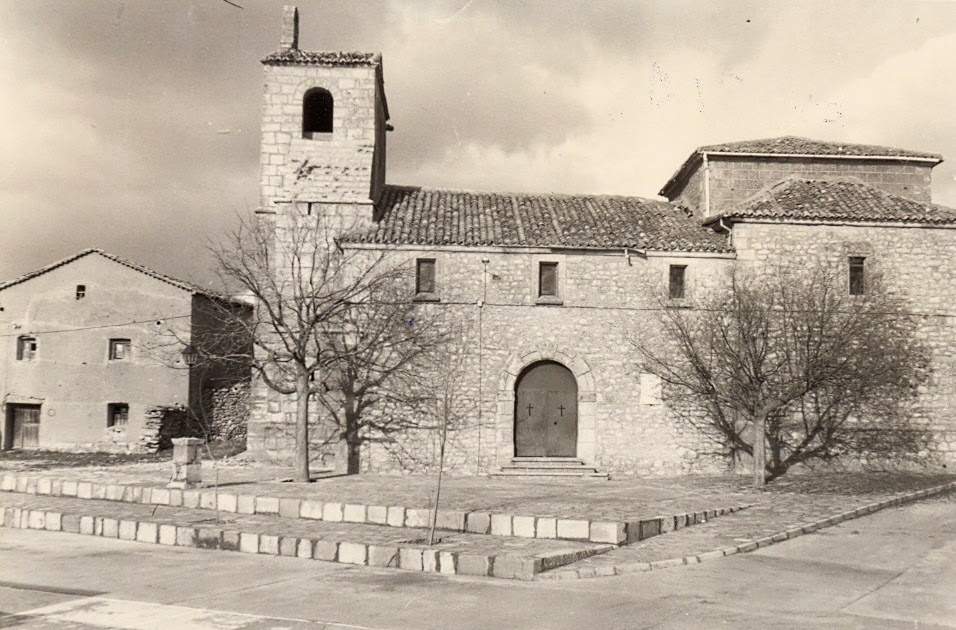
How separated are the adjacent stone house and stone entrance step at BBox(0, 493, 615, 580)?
1247cm

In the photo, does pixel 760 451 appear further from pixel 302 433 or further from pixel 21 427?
pixel 21 427

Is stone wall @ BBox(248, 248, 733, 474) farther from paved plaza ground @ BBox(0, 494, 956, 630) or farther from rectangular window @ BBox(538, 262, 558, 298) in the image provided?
paved plaza ground @ BBox(0, 494, 956, 630)

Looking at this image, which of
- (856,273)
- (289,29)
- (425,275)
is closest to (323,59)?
(289,29)

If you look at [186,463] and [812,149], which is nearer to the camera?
[186,463]

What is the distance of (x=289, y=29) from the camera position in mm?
21422

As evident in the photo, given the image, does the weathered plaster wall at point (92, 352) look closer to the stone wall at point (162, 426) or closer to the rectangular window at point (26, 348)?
the rectangular window at point (26, 348)

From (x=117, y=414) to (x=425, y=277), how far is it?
1406 centimetres

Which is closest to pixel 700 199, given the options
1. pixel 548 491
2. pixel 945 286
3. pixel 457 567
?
pixel 945 286

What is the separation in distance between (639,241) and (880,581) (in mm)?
11525

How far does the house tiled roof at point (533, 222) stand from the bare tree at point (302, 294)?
930 millimetres

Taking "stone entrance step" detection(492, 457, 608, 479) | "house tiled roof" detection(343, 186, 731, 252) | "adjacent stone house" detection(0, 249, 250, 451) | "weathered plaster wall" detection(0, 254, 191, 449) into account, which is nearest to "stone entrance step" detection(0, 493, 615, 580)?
"stone entrance step" detection(492, 457, 608, 479)

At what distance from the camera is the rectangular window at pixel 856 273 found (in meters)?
19.4

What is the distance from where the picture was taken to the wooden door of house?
26844mm

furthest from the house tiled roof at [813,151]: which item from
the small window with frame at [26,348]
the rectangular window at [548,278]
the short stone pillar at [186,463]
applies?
the small window with frame at [26,348]
